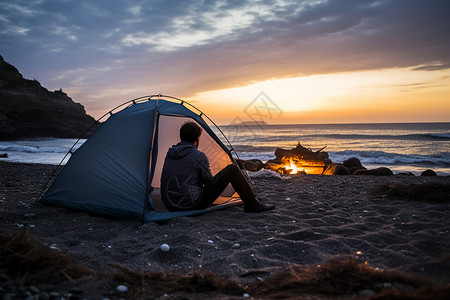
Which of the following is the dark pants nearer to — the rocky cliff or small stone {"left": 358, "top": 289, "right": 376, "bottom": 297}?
small stone {"left": 358, "top": 289, "right": 376, "bottom": 297}

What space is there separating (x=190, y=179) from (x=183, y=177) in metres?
0.11

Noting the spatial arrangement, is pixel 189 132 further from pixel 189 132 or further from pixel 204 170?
pixel 204 170

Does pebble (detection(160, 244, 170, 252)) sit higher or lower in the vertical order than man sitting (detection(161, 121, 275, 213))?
lower

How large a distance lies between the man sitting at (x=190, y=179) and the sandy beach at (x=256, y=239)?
32 centimetres

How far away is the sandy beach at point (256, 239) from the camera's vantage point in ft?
8.68

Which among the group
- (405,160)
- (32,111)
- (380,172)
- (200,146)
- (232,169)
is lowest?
(405,160)

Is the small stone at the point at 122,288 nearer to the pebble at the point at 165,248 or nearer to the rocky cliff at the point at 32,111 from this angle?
the pebble at the point at 165,248

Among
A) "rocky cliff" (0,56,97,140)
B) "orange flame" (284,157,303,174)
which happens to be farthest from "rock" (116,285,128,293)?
"rocky cliff" (0,56,97,140)

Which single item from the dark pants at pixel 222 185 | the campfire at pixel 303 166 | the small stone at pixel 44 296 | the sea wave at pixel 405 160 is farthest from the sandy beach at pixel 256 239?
the sea wave at pixel 405 160

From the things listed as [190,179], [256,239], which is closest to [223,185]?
[190,179]

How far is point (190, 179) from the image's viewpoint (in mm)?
4625

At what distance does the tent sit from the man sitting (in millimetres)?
175

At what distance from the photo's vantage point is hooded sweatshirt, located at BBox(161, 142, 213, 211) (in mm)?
4625

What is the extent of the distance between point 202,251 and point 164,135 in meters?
3.58
